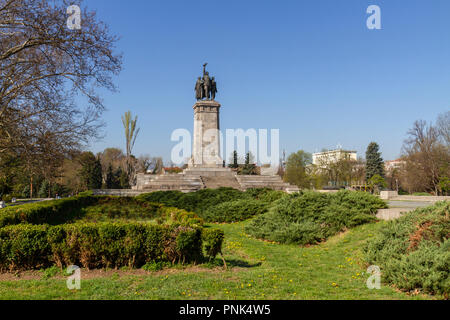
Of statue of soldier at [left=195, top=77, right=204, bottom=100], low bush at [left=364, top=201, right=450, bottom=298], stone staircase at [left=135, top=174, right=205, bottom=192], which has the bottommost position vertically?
low bush at [left=364, top=201, right=450, bottom=298]

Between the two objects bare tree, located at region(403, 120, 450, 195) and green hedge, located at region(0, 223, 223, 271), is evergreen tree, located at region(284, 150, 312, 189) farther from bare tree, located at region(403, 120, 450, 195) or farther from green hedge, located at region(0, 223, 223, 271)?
green hedge, located at region(0, 223, 223, 271)

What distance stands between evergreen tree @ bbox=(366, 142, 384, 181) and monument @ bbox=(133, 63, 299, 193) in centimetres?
4007

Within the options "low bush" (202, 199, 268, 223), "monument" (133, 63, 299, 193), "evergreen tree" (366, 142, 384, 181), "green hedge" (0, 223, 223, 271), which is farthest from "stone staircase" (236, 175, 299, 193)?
"evergreen tree" (366, 142, 384, 181)

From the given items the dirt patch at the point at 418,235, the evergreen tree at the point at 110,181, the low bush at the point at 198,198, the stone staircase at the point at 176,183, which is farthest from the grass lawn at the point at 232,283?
the evergreen tree at the point at 110,181

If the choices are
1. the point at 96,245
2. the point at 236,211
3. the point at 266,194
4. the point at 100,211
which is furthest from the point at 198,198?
the point at 96,245

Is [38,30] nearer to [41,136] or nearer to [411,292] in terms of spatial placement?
[41,136]

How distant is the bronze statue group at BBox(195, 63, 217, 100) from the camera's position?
3142 centimetres

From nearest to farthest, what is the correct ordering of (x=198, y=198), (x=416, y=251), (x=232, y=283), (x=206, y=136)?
(x=232, y=283) < (x=416, y=251) < (x=198, y=198) < (x=206, y=136)

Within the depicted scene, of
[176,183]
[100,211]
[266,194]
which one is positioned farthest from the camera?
[176,183]

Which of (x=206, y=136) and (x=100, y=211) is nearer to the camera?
(x=100, y=211)

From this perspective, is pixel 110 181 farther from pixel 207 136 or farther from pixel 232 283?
pixel 232 283

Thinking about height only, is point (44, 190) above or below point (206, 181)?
below

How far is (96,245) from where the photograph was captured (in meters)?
6.77

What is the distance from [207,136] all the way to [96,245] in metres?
24.1
